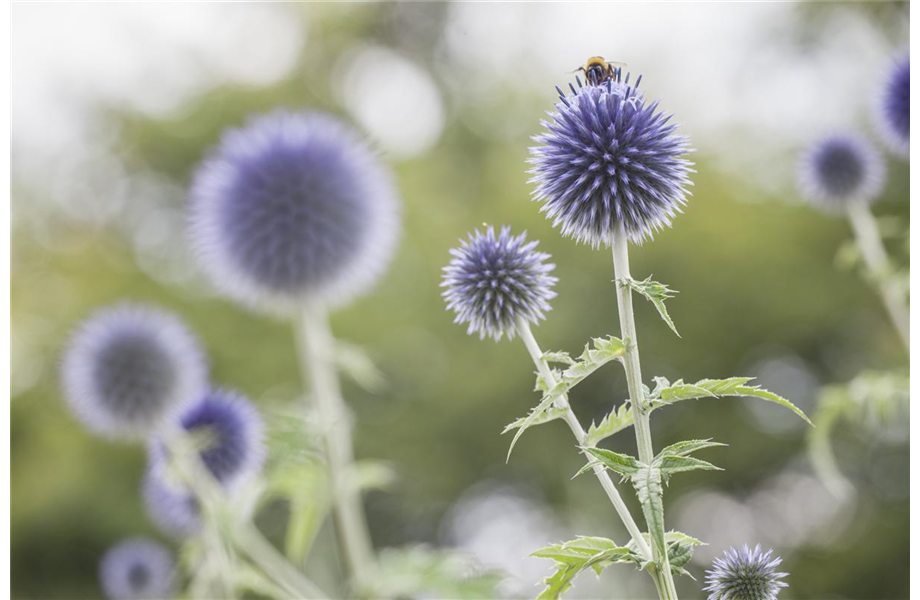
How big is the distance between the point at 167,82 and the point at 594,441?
9686 millimetres

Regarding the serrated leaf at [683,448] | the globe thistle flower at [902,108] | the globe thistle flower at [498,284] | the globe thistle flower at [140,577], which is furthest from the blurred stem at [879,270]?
the globe thistle flower at [140,577]

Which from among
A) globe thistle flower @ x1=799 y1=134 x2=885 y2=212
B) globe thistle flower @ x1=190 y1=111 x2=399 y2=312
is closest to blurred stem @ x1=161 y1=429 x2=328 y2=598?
globe thistle flower @ x1=190 y1=111 x2=399 y2=312

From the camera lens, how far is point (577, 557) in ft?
2.90

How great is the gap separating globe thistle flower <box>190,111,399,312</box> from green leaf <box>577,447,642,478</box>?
144cm

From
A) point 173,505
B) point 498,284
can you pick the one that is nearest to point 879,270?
point 498,284

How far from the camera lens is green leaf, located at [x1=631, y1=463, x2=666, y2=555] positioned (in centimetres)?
74

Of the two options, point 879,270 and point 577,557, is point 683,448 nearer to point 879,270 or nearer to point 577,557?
point 577,557

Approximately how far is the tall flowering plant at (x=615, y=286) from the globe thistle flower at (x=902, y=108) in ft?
2.03

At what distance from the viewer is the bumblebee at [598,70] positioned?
0.96m

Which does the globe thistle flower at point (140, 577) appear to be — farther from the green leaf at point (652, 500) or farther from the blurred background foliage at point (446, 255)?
the green leaf at point (652, 500)

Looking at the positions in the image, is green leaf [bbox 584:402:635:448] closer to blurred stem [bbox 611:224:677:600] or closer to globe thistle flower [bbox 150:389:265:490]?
blurred stem [bbox 611:224:677:600]

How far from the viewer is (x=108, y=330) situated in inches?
93.1

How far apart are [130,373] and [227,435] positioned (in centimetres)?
31

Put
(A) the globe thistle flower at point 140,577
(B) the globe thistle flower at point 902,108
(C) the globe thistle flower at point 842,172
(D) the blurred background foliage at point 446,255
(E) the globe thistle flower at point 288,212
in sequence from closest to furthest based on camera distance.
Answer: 1. (B) the globe thistle flower at point 902,108
2. (E) the globe thistle flower at point 288,212
3. (C) the globe thistle flower at point 842,172
4. (A) the globe thistle flower at point 140,577
5. (D) the blurred background foliage at point 446,255
